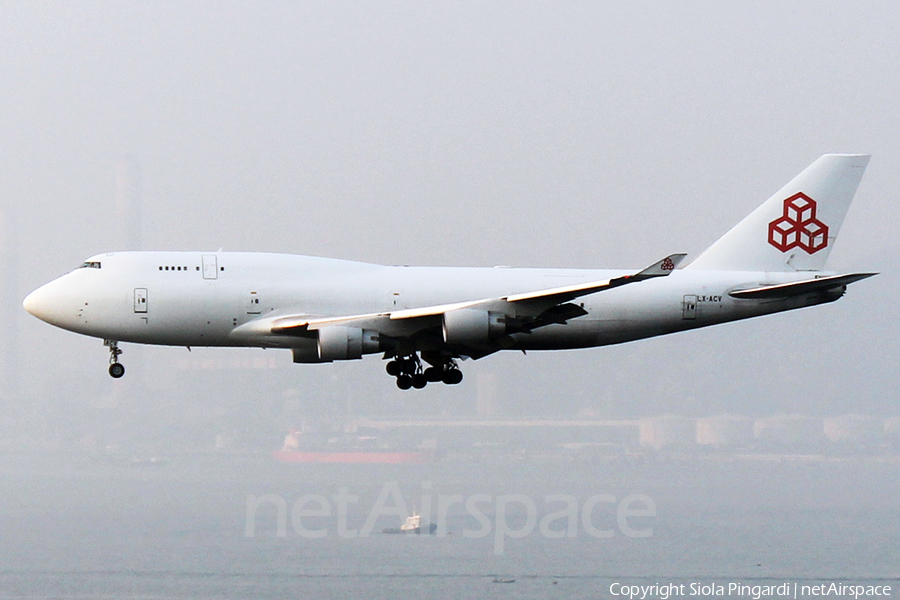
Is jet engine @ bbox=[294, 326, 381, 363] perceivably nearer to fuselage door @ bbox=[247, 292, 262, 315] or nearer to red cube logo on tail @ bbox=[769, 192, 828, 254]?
fuselage door @ bbox=[247, 292, 262, 315]

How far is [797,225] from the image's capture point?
44.1m

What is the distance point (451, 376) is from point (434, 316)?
5005 mm

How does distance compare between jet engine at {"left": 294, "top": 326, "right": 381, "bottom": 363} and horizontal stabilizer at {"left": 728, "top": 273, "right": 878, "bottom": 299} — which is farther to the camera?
horizontal stabilizer at {"left": 728, "top": 273, "right": 878, "bottom": 299}

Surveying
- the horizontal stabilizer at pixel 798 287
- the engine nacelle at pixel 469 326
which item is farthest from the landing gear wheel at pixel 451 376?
the horizontal stabilizer at pixel 798 287

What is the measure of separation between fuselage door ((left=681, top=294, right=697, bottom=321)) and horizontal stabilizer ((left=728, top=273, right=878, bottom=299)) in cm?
152

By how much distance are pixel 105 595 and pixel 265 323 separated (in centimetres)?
9790

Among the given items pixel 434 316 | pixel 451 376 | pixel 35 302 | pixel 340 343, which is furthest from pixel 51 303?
pixel 451 376

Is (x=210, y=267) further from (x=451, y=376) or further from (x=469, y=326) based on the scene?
(x=451, y=376)

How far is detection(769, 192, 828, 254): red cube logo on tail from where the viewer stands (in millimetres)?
43781

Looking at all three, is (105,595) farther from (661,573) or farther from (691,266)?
(691,266)

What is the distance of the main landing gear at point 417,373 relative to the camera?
39406 millimetres

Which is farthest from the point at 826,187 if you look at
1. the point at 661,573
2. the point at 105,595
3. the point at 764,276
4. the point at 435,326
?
the point at 105,595

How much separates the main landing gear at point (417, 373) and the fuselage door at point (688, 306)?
890 centimetres
